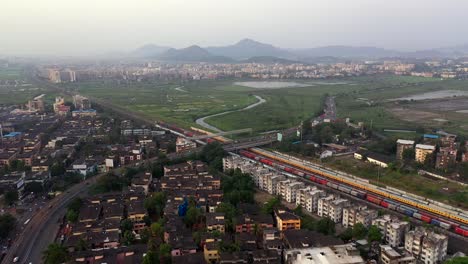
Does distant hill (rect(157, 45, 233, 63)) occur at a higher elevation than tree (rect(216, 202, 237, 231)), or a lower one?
higher

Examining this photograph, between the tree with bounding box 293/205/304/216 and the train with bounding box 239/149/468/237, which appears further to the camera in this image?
the tree with bounding box 293/205/304/216

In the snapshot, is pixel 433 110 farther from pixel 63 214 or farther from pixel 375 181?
pixel 63 214

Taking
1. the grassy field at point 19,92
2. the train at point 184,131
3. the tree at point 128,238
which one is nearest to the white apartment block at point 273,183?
the tree at point 128,238

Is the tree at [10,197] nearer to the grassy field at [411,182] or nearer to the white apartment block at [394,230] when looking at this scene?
the white apartment block at [394,230]

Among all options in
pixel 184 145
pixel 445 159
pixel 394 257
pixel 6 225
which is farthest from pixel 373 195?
pixel 6 225

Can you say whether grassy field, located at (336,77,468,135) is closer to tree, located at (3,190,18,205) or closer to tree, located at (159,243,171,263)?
tree, located at (159,243,171,263)

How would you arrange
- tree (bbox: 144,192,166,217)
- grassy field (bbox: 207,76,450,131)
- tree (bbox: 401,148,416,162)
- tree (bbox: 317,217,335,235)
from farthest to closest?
grassy field (bbox: 207,76,450,131) → tree (bbox: 401,148,416,162) → tree (bbox: 144,192,166,217) → tree (bbox: 317,217,335,235)

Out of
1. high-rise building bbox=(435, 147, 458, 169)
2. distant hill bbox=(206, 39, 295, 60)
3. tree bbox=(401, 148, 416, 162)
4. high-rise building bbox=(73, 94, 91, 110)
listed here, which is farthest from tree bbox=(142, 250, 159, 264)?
distant hill bbox=(206, 39, 295, 60)
